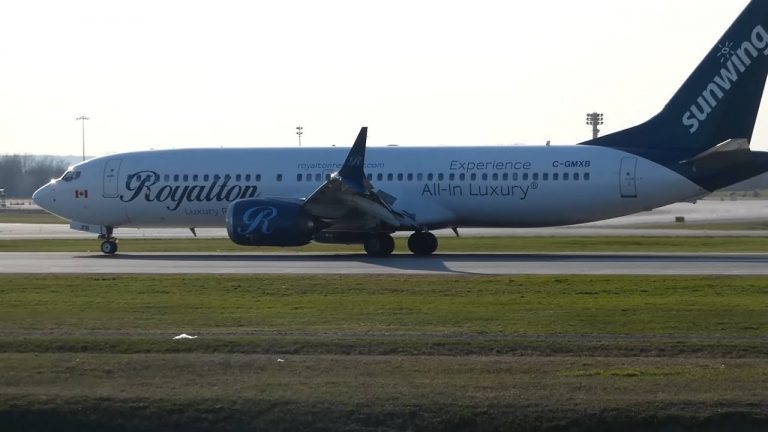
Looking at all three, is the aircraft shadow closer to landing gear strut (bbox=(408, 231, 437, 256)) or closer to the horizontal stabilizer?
landing gear strut (bbox=(408, 231, 437, 256))

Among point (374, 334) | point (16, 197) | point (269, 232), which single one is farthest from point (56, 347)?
point (16, 197)

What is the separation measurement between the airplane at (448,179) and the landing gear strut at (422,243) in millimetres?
31

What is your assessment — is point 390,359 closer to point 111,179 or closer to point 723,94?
point 723,94

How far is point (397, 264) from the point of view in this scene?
3144 cm

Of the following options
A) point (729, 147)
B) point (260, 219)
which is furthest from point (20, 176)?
point (729, 147)

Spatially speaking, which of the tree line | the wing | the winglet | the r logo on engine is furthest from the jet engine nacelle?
the tree line

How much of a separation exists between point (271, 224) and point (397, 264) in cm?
407

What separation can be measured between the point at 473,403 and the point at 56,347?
634 cm

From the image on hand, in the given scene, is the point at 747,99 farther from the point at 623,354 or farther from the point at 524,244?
the point at 623,354

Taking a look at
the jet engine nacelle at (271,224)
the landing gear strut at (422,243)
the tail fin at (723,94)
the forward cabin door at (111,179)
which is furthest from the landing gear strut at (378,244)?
the forward cabin door at (111,179)

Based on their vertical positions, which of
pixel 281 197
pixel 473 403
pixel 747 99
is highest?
pixel 747 99

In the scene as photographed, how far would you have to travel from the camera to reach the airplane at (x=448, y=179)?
109ft

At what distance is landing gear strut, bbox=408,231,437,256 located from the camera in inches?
1417

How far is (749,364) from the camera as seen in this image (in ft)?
45.2
